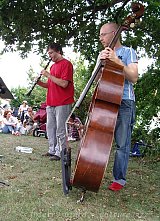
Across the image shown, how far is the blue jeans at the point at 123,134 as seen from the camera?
11.8ft

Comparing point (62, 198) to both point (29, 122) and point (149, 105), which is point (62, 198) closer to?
point (149, 105)

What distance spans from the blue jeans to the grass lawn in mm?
234

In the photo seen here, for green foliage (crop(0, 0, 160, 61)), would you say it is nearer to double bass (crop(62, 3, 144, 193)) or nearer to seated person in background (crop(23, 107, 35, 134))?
double bass (crop(62, 3, 144, 193))

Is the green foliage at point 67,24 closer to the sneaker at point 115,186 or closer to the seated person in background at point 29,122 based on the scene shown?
the sneaker at point 115,186

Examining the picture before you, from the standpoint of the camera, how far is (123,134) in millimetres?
3617

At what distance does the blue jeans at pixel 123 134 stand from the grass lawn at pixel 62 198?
234mm

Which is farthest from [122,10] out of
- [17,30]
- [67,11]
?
[17,30]

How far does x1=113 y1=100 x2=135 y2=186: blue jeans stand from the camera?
3604mm

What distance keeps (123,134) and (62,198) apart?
2.77 ft

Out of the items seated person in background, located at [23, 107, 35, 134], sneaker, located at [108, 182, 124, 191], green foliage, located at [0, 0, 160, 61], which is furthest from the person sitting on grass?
sneaker, located at [108, 182, 124, 191]

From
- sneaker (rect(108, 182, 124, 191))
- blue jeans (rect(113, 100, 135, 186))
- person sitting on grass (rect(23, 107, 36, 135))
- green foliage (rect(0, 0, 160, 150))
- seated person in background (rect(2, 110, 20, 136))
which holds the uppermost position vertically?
green foliage (rect(0, 0, 160, 150))

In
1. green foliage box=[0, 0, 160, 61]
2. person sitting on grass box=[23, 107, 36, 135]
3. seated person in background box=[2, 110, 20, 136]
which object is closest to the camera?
green foliage box=[0, 0, 160, 61]

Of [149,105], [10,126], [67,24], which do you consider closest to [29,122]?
[10,126]

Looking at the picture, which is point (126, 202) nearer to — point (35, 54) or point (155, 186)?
point (155, 186)
